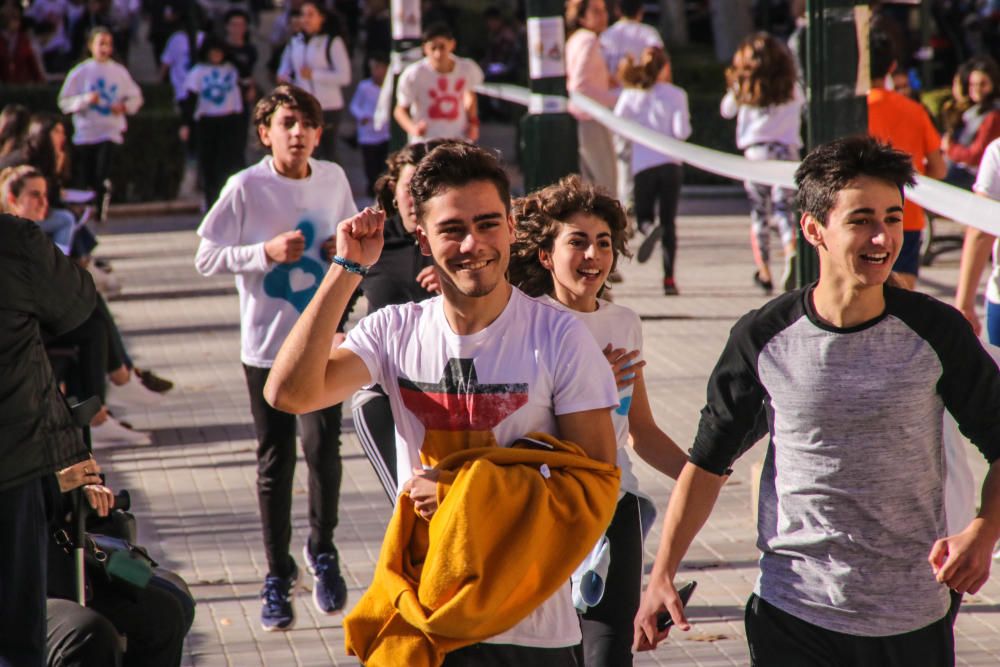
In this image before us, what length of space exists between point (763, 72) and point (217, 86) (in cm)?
912

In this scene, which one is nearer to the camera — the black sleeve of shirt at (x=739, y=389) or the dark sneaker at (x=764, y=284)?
the black sleeve of shirt at (x=739, y=389)

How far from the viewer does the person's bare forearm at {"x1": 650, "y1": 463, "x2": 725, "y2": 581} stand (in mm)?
3814

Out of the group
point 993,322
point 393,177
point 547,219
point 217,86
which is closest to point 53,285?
point 547,219

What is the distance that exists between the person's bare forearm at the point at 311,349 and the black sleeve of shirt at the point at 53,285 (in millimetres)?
1123

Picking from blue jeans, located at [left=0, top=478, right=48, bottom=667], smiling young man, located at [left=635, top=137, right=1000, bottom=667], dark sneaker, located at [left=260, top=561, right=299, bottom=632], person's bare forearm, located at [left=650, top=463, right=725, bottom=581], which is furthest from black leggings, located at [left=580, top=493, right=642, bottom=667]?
dark sneaker, located at [left=260, top=561, right=299, bottom=632]

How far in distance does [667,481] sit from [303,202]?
107 inches

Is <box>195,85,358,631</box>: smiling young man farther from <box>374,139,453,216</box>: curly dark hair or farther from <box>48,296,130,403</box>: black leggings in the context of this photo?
<box>48,296,130,403</box>: black leggings

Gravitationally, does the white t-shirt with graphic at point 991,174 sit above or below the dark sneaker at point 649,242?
above

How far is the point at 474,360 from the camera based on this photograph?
370 centimetres

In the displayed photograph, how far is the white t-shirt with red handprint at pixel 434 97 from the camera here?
14.6 m

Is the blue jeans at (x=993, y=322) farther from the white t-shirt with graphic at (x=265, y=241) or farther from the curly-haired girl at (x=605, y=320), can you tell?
the white t-shirt with graphic at (x=265, y=241)

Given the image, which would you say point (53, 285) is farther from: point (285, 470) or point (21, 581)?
point (285, 470)

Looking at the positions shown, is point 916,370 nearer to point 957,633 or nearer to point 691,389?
point 957,633

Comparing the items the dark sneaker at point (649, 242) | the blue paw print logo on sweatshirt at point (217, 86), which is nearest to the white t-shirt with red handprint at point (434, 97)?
the dark sneaker at point (649, 242)
